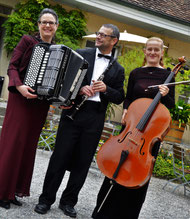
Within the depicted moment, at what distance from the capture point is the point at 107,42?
138 inches

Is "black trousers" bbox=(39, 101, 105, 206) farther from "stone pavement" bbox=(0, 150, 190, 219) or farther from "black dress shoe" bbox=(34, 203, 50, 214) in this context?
"stone pavement" bbox=(0, 150, 190, 219)

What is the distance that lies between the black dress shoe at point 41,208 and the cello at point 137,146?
28.4 inches

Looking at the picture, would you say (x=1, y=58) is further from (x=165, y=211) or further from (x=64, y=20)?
(x=165, y=211)

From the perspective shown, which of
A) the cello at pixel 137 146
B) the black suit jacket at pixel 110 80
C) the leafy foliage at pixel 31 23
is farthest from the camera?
the leafy foliage at pixel 31 23

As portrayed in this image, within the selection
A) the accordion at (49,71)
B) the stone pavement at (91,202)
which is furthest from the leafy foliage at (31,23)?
the accordion at (49,71)

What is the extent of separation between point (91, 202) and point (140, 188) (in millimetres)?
1110

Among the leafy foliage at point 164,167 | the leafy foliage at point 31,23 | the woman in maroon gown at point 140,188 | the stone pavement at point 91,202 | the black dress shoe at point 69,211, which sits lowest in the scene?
the leafy foliage at point 164,167

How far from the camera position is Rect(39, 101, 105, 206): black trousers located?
11.2 ft

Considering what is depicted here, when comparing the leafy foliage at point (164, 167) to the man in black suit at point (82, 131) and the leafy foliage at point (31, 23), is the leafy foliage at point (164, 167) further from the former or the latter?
the leafy foliage at point (31, 23)

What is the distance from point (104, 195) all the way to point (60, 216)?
0.48 m

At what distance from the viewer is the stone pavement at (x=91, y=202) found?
10.7ft

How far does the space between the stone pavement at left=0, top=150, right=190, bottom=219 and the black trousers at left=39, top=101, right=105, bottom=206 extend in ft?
0.61

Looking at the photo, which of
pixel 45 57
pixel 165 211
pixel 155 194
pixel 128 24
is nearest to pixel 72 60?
pixel 45 57

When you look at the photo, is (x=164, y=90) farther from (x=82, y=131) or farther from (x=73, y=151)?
(x=73, y=151)
